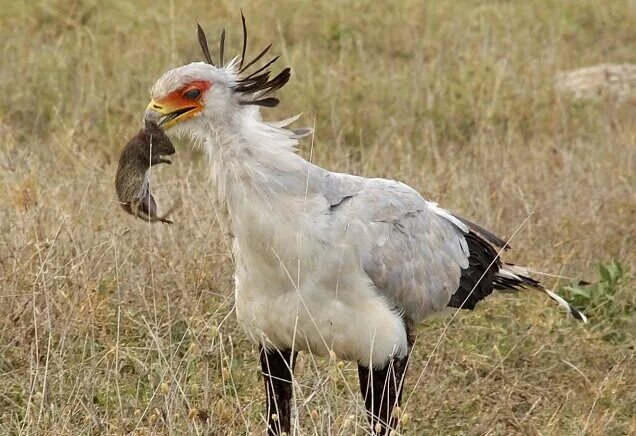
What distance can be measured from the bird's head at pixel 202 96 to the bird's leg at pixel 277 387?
2.57 ft

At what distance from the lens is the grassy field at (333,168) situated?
435cm

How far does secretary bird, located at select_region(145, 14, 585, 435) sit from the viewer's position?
12.5ft

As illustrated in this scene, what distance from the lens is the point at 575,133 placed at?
26.4 ft

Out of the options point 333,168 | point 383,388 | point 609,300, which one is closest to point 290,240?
point 383,388

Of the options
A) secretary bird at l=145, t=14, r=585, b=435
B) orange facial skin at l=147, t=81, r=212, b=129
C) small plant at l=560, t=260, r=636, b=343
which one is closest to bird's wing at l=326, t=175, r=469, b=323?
secretary bird at l=145, t=14, r=585, b=435

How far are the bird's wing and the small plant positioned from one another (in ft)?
4.38

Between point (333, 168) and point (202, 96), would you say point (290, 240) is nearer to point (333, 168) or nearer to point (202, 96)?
point (202, 96)

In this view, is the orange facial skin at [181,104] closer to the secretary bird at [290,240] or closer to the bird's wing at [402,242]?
the secretary bird at [290,240]

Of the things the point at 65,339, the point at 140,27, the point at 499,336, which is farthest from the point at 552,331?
the point at 140,27

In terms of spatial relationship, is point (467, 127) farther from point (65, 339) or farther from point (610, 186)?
point (65, 339)

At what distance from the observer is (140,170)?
395 cm

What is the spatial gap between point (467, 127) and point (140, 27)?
2.59 meters

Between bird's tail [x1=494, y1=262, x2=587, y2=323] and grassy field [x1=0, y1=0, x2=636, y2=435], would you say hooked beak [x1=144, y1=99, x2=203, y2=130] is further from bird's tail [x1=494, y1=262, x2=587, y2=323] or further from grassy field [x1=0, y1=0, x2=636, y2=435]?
bird's tail [x1=494, y1=262, x2=587, y2=323]

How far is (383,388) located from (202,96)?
113 centimetres
